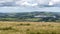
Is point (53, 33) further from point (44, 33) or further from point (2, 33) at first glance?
point (2, 33)

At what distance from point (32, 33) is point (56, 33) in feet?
8.78

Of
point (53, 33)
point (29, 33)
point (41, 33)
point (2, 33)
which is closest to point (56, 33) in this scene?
point (53, 33)

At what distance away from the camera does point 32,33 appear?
18703 mm

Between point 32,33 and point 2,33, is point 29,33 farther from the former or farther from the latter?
point 2,33

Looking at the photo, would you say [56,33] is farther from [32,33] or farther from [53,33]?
[32,33]

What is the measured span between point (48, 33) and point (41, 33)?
30.6 inches

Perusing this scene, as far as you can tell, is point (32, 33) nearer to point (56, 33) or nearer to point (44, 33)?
point (44, 33)

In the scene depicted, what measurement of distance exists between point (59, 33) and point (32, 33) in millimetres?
2961

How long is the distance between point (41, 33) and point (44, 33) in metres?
0.34

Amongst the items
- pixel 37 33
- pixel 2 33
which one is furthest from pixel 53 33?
pixel 2 33

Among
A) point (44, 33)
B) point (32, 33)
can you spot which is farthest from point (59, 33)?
point (32, 33)

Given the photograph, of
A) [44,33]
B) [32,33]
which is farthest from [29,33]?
[44,33]

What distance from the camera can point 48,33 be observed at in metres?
18.9

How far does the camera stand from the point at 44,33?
1886cm
